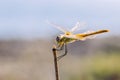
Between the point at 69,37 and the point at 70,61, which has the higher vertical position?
the point at 70,61

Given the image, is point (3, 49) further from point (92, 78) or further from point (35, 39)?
point (92, 78)

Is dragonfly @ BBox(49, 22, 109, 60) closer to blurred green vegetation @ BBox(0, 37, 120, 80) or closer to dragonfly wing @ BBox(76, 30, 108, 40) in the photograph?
dragonfly wing @ BBox(76, 30, 108, 40)

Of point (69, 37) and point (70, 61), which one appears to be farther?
point (70, 61)

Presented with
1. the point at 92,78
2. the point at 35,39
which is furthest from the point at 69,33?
the point at 35,39

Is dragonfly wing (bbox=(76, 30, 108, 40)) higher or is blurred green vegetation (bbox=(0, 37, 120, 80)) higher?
blurred green vegetation (bbox=(0, 37, 120, 80))

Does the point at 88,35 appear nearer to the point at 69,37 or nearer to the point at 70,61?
the point at 69,37

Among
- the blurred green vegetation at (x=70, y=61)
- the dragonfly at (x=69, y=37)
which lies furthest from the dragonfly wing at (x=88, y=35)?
the blurred green vegetation at (x=70, y=61)

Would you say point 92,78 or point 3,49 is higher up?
Answer: point 3,49

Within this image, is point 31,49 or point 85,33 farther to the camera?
point 31,49

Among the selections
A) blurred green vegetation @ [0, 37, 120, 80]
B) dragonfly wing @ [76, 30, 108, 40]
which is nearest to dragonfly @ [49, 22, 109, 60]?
dragonfly wing @ [76, 30, 108, 40]

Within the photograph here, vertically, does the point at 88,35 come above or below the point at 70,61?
below

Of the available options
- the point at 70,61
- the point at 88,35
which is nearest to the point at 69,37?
the point at 88,35
